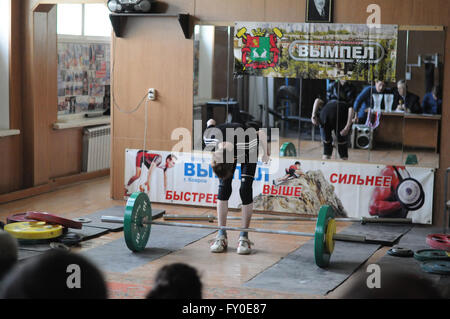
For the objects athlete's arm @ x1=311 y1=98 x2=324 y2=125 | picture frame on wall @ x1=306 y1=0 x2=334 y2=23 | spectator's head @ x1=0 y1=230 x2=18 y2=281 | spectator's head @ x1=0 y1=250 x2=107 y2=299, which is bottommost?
spectator's head @ x1=0 y1=230 x2=18 y2=281

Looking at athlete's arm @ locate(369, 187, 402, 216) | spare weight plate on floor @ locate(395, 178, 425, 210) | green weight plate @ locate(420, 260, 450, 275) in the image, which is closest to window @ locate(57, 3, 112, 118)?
athlete's arm @ locate(369, 187, 402, 216)

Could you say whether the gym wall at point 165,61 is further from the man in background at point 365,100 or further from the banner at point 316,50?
the man in background at point 365,100

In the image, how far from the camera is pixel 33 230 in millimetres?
5258

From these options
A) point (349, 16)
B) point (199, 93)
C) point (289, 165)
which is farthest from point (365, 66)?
point (199, 93)

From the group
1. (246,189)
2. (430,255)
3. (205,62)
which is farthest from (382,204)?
(205,62)

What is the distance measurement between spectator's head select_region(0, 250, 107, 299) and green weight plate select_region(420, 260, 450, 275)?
144 inches

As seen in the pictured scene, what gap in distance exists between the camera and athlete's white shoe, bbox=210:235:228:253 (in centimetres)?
539

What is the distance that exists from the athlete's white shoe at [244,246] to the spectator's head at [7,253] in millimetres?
3009

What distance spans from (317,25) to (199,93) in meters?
1.45

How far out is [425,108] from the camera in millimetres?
6336

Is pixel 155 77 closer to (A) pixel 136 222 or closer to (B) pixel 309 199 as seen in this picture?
(B) pixel 309 199

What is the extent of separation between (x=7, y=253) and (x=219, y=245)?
3267 millimetres

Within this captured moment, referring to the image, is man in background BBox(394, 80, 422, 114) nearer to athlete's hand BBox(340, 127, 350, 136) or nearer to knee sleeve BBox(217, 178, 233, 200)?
athlete's hand BBox(340, 127, 350, 136)

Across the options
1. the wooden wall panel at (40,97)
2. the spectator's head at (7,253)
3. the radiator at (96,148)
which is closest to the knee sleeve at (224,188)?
the spectator's head at (7,253)
